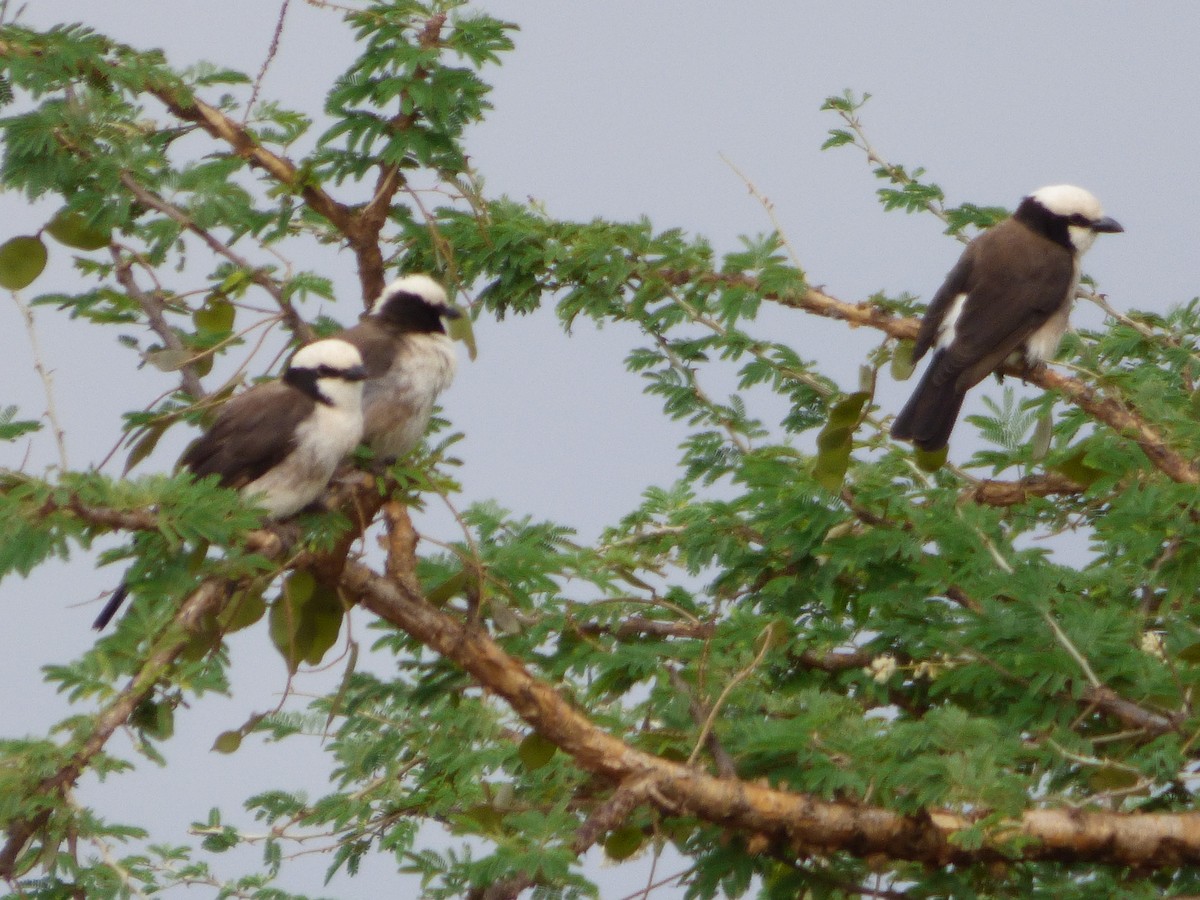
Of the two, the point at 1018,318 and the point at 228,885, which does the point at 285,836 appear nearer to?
the point at 228,885

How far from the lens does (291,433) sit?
4.73m

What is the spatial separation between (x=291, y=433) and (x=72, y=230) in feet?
3.18

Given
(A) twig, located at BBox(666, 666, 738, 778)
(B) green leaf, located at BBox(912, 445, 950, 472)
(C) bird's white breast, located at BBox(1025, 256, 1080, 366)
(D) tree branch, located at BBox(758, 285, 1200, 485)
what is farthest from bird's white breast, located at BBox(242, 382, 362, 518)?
(C) bird's white breast, located at BBox(1025, 256, 1080, 366)

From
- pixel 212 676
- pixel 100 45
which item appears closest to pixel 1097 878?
pixel 212 676

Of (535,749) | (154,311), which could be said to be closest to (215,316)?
(154,311)

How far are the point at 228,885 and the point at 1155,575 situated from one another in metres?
2.90

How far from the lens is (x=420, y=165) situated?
4578mm

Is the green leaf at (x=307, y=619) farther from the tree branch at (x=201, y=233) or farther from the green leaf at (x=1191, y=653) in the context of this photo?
the green leaf at (x=1191, y=653)

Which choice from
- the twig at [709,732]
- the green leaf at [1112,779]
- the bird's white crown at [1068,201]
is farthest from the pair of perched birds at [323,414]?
the bird's white crown at [1068,201]

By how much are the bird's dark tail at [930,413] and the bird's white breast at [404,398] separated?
1.59 metres

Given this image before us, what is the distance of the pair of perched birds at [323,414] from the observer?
464 centimetres

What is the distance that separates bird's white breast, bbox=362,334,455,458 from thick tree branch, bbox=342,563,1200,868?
5.46 feet

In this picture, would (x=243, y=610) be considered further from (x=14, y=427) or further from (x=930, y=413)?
(x=930, y=413)

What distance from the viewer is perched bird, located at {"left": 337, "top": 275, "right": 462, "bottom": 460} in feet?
17.2
